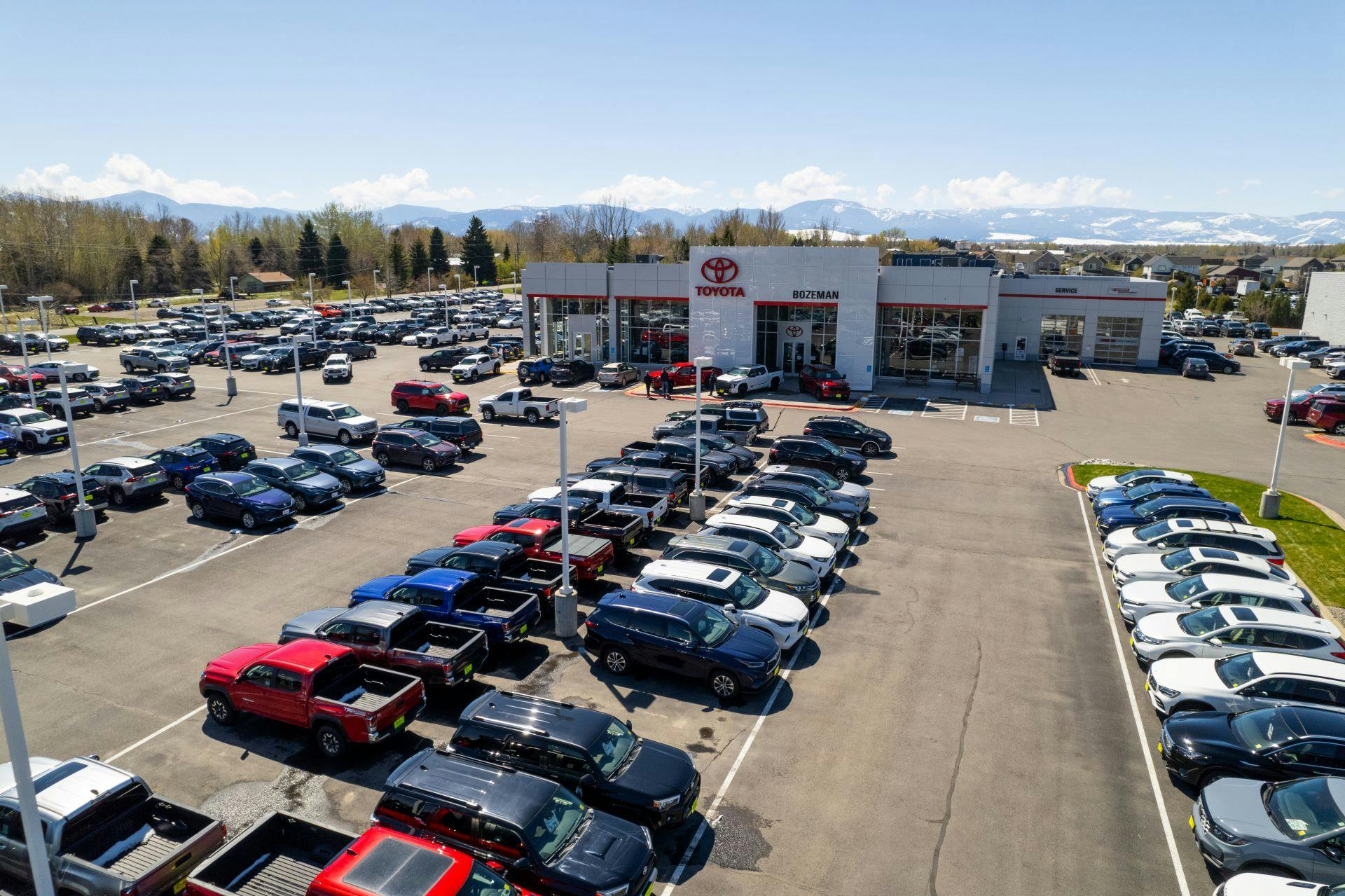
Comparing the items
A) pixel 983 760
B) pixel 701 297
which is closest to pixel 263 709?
pixel 983 760

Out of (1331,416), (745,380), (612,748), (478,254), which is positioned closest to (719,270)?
(745,380)

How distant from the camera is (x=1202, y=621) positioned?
15234 millimetres

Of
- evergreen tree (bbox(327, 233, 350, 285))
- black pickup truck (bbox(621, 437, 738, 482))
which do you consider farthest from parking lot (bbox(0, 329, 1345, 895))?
evergreen tree (bbox(327, 233, 350, 285))

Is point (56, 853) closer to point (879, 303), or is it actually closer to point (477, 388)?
point (477, 388)

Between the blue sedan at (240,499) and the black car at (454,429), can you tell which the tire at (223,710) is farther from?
the black car at (454,429)

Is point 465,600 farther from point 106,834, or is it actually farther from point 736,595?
point 106,834

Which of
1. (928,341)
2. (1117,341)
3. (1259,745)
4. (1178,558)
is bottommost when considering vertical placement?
(1259,745)

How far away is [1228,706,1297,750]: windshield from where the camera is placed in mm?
11547

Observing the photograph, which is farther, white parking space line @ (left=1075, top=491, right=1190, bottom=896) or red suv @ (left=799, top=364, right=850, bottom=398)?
red suv @ (left=799, top=364, right=850, bottom=398)

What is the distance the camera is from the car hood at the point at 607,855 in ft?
29.6

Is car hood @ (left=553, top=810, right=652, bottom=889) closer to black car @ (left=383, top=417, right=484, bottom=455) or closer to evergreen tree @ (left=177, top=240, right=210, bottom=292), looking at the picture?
black car @ (left=383, top=417, right=484, bottom=455)

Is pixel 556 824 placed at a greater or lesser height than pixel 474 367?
lesser

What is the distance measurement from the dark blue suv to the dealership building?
107 feet

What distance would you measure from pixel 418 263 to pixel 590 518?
368ft
